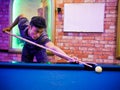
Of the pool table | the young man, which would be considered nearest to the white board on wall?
the young man

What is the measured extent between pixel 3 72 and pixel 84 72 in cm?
67

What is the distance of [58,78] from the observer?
184cm

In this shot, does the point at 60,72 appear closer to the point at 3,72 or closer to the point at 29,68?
the point at 29,68

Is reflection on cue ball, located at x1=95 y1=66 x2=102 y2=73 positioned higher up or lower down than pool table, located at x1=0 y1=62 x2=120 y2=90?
higher up

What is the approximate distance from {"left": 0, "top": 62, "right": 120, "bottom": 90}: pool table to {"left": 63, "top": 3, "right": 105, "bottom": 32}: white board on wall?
7.40ft

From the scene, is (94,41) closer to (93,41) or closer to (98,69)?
(93,41)

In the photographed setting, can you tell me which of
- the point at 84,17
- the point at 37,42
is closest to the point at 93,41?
the point at 84,17

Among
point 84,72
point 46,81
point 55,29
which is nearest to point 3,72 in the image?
point 46,81

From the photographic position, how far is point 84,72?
1875 mm

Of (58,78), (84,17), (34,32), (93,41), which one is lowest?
(58,78)

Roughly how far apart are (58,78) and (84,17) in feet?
8.02

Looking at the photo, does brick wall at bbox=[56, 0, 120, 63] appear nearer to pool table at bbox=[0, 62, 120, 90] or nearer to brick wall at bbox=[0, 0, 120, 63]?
brick wall at bbox=[0, 0, 120, 63]

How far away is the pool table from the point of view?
6.02ft

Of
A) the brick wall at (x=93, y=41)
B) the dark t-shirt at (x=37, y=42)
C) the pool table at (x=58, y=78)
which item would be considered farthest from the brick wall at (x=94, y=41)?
the pool table at (x=58, y=78)
